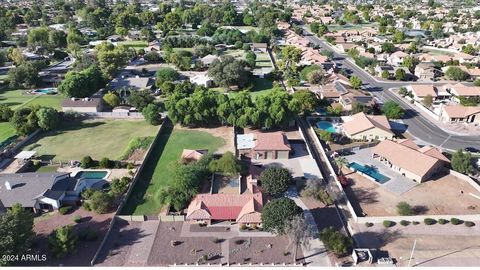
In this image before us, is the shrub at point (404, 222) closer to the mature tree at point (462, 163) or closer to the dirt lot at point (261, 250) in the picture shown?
the dirt lot at point (261, 250)

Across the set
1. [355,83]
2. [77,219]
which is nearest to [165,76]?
[355,83]

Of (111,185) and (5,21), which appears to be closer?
(111,185)

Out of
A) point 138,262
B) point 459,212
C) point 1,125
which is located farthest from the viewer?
point 1,125

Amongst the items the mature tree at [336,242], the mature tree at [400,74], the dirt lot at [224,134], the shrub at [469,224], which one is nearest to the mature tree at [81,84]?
the dirt lot at [224,134]

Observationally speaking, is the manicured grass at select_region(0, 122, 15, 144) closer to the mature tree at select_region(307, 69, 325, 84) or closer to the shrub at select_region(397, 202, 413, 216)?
the shrub at select_region(397, 202, 413, 216)

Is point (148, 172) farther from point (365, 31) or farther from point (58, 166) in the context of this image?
point (365, 31)

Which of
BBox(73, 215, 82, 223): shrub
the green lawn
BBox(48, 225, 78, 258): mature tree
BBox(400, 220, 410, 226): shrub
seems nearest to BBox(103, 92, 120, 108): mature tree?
BBox(73, 215, 82, 223): shrub

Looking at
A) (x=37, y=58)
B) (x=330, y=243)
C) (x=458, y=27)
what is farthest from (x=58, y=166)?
(x=458, y=27)
